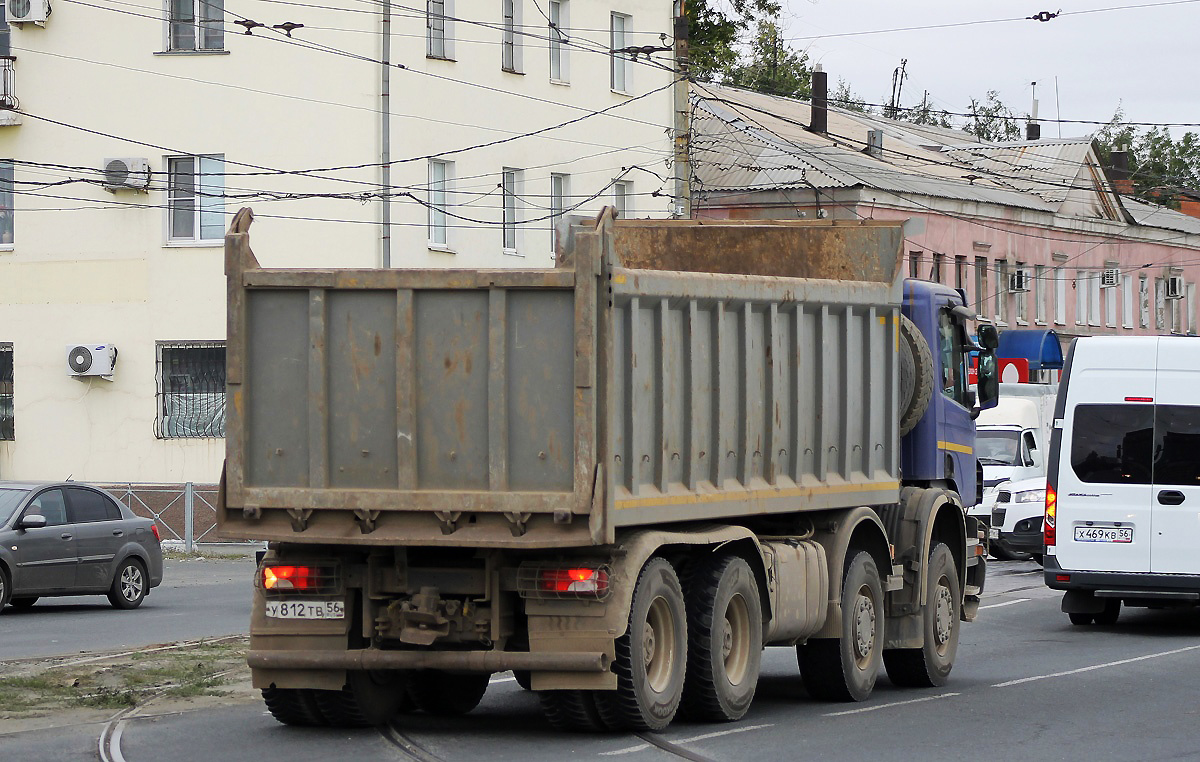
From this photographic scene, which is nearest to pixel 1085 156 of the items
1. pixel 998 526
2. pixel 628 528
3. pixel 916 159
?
pixel 916 159

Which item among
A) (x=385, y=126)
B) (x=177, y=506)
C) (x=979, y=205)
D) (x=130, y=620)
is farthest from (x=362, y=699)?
(x=979, y=205)

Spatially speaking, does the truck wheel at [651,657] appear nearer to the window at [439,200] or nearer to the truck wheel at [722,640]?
the truck wheel at [722,640]

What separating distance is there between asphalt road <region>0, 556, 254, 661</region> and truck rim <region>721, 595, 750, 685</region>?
20.6 ft

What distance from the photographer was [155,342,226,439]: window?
112 feet

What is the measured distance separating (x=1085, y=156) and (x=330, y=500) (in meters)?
58.4

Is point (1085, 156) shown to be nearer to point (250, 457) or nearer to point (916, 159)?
point (916, 159)

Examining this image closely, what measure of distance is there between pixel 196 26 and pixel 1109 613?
68.7ft

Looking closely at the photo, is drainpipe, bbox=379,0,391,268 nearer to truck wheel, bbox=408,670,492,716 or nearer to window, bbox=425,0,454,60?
window, bbox=425,0,454,60

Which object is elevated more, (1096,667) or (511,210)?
(511,210)

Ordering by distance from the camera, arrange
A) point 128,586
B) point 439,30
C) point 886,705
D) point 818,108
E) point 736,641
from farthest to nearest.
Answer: point 818,108 → point 439,30 → point 128,586 → point 886,705 → point 736,641

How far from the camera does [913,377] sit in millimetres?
13875

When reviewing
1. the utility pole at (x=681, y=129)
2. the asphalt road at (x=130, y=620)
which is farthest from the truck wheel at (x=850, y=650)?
the utility pole at (x=681, y=129)

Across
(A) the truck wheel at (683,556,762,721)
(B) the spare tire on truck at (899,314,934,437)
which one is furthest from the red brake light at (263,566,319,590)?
(B) the spare tire on truck at (899,314,934,437)

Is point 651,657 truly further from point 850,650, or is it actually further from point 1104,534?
point 1104,534
